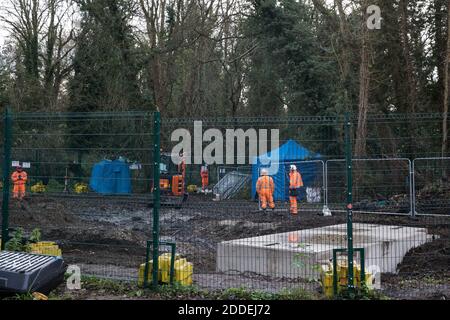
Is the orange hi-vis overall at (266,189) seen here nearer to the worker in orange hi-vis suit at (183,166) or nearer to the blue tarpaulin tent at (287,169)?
the blue tarpaulin tent at (287,169)

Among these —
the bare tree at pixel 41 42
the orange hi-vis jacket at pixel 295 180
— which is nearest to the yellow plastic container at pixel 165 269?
the orange hi-vis jacket at pixel 295 180

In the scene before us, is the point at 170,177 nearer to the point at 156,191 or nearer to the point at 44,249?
the point at 44,249

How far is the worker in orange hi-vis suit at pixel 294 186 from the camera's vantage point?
49.2 ft

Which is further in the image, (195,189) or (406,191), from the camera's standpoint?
(406,191)

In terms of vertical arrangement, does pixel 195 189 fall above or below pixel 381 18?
below

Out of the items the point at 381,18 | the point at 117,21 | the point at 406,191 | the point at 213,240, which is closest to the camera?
the point at 213,240

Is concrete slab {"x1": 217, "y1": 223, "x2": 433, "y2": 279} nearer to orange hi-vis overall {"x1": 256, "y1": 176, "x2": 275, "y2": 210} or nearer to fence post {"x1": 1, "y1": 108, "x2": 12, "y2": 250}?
fence post {"x1": 1, "y1": 108, "x2": 12, "y2": 250}

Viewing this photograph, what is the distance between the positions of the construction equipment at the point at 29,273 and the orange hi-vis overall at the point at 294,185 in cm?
887

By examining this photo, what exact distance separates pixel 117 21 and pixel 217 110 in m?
11.4

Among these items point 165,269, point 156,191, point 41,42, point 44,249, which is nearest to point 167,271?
point 165,269

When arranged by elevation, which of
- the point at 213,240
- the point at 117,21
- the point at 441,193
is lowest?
the point at 213,240

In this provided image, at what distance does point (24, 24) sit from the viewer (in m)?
35.4

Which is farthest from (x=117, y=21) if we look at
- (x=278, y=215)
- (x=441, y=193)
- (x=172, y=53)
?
(x=441, y=193)
